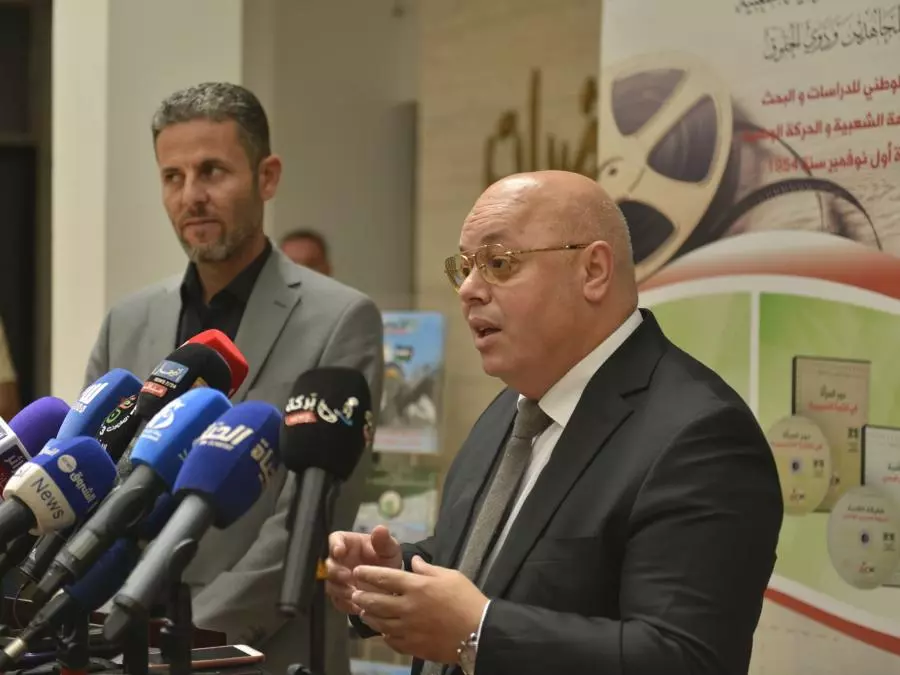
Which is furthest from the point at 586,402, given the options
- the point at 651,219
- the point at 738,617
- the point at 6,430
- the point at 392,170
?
the point at 392,170

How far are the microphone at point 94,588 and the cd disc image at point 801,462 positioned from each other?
80.8 inches

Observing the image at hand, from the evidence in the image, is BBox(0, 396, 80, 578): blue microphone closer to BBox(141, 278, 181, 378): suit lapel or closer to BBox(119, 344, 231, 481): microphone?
BBox(119, 344, 231, 481): microphone

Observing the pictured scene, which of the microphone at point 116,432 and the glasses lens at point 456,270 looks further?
the glasses lens at point 456,270

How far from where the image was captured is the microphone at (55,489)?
1620mm

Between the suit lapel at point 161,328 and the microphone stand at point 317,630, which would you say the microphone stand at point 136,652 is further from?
the suit lapel at point 161,328

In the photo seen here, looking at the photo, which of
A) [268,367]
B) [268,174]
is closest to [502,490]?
[268,367]

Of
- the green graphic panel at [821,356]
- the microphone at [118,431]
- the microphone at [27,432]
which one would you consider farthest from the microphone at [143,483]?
the green graphic panel at [821,356]

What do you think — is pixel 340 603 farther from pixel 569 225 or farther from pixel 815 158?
pixel 815 158

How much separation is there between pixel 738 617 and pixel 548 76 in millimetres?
4264

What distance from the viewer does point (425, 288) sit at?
20.7ft

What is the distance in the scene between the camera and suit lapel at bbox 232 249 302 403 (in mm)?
2820

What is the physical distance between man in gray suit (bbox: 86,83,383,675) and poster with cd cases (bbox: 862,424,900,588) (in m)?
1.26

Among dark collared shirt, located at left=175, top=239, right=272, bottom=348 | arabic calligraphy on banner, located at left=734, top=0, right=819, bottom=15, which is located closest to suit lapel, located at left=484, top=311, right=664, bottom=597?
dark collared shirt, located at left=175, top=239, right=272, bottom=348

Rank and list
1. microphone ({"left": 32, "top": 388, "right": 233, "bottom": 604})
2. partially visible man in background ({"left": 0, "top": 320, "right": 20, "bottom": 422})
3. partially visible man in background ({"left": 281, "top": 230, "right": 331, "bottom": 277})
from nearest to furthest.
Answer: microphone ({"left": 32, "top": 388, "right": 233, "bottom": 604}) < partially visible man in background ({"left": 0, "top": 320, "right": 20, "bottom": 422}) < partially visible man in background ({"left": 281, "top": 230, "right": 331, "bottom": 277})
